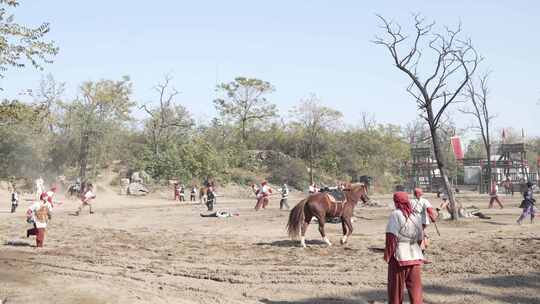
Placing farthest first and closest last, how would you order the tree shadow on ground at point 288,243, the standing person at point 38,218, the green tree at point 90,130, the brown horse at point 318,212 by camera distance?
the green tree at point 90,130, the tree shadow on ground at point 288,243, the standing person at point 38,218, the brown horse at point 318,212

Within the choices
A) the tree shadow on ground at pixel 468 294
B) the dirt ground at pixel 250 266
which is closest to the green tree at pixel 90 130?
the dirt ground at pixel 250 266

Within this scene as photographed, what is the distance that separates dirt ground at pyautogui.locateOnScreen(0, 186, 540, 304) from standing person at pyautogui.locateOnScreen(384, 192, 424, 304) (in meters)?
1.57

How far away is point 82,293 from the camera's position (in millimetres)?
9461

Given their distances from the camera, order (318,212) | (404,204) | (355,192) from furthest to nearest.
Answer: (355,192)
(318,212)
(404,204)

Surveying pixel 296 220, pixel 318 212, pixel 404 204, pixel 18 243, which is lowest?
pixel 18 243

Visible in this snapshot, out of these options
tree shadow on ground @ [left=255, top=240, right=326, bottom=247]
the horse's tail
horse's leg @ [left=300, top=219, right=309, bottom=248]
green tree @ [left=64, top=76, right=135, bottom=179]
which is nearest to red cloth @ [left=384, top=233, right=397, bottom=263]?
horse's leg @ [left=300, top=219, right=309, bottom=248]

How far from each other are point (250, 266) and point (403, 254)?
551cm

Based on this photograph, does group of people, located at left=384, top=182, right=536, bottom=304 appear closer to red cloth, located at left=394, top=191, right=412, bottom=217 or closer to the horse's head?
red cloth, located at left=394, top=191, right=412, bottom=217

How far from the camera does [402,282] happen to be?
7.64 meters

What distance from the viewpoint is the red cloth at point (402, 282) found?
759cm

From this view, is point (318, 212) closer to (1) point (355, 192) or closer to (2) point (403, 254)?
(1) point (355, 192)

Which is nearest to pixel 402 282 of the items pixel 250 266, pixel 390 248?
pixel 390 248

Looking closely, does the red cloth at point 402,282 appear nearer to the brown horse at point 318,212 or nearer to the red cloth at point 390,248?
the red cloth at point 390,248

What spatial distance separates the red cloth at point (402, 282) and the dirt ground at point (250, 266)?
5.08ft
